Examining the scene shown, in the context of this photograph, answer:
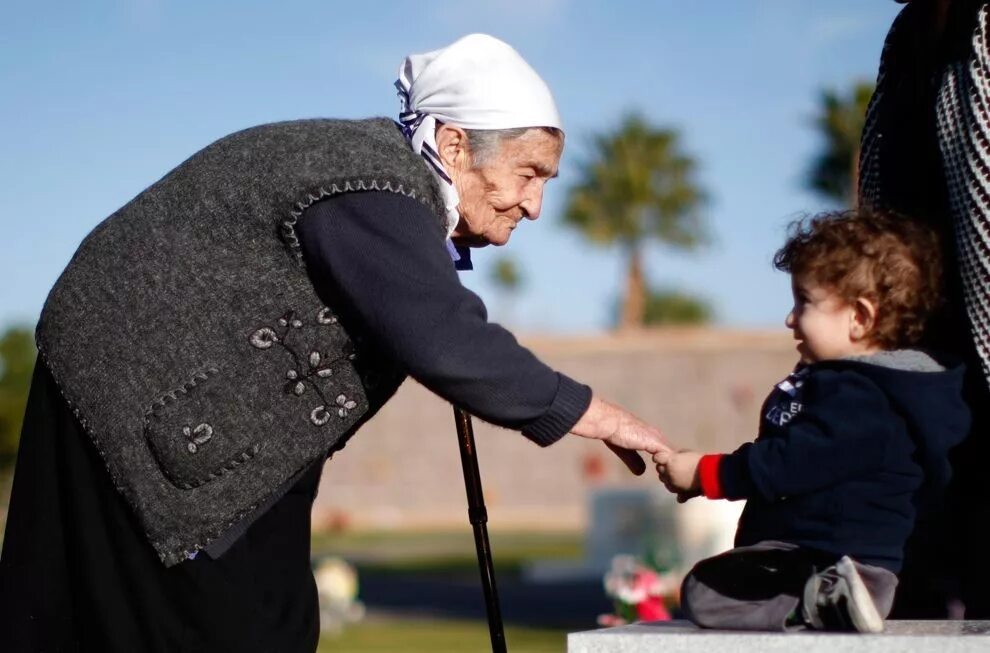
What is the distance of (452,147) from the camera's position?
127 inches

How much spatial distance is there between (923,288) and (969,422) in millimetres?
284

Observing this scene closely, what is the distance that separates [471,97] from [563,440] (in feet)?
128

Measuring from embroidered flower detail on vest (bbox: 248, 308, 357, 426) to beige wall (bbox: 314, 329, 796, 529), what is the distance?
37.8 meters

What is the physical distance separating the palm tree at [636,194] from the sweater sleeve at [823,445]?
138 feet

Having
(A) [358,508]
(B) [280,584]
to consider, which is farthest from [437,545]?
(B) [280,584]

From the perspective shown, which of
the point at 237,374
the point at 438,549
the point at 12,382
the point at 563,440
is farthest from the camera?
the point at 563,440

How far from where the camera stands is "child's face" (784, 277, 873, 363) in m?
3.03

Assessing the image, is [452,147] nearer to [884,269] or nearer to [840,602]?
[884,269]

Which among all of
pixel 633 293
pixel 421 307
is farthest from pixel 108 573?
pixel 633 293

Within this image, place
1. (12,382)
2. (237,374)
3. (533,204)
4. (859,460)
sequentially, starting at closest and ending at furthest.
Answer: (859,460) → (237,374) → (533,204) → (12,382)

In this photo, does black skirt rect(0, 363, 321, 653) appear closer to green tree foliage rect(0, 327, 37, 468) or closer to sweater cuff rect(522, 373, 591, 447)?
sweater cuff rect(522, 373, 591, 447)

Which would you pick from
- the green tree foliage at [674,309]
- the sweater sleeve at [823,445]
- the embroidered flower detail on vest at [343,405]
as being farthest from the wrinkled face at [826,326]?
the green tree foliage at [674,309]

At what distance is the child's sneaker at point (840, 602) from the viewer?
2689 millimetres

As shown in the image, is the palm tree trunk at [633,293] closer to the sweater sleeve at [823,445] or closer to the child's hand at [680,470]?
the child's hand at [680,470]
